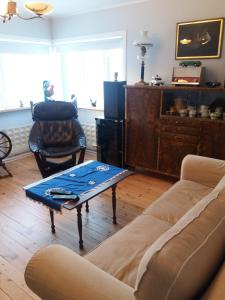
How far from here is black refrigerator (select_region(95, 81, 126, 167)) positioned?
346 centimetres

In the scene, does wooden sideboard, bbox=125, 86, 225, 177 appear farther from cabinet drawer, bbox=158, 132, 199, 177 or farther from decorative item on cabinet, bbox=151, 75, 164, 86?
decorative item on cabinet, bbox=151, 75, 164, 86

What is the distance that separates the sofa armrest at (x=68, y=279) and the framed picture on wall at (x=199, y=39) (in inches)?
110

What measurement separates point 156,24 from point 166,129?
55.1 inches

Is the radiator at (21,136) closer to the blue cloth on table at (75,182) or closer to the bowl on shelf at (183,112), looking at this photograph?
the bowl on shelf at (183,112)

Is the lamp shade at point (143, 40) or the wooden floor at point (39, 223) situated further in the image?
the lamp shade at point (143, 40)

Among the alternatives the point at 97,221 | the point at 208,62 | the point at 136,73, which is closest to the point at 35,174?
the point at 97,221

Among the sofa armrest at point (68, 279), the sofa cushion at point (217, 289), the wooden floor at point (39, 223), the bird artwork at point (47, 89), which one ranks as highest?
the bird artwork at point (47, 89)

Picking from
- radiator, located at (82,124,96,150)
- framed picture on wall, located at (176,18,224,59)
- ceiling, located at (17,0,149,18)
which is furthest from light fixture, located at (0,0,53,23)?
radiator, located at (82,124,96,150)

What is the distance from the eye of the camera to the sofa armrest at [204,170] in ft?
6.83

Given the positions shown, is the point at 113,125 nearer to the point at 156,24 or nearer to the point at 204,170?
the point at 156,24

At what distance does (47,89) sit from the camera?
14.2 feet

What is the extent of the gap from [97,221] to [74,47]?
315 centimetres

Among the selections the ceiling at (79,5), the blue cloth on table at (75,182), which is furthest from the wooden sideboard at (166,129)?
the ceiling at (79,5)

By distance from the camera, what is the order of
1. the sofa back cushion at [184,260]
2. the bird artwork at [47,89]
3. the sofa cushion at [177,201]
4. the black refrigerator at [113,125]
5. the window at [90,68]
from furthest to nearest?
the bird artwork at [47,89]
the window at [90,68]
the black refrigerator at [113,125]
the sofa cushion at [177,201]
the sofa back cushion at [184,260]
